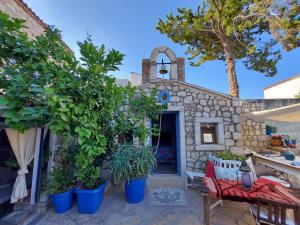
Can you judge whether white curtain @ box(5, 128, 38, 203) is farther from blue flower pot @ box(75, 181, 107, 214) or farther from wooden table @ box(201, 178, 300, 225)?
wooden table @ box(201, 178, 300, 225)

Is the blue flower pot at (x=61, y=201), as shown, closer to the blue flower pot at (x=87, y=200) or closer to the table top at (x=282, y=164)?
the blue flower pot at (x=87, y=200)

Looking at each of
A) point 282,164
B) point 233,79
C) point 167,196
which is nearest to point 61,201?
point 167,196

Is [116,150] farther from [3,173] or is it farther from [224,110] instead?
[224,110]

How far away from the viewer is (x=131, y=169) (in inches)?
140

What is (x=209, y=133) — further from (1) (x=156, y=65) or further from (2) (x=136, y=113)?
(1) (x=156, y=65)

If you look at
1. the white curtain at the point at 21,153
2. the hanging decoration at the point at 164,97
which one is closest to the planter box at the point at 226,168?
the hanging decoration at the point at 164,97

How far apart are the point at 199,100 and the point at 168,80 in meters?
1.32

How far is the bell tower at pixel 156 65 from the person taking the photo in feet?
17.6

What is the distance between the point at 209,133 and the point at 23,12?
7771mm

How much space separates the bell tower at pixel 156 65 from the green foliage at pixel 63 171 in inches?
135

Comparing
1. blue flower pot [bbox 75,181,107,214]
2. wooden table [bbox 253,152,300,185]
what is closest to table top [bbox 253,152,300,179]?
wooden table [bbox 253,152,300,185]

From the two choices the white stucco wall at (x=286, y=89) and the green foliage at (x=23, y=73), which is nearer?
the green foliage at (x=23, y=73)

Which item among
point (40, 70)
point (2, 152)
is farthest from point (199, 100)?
point (2, 152)

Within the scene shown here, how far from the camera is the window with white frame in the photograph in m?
4.86
